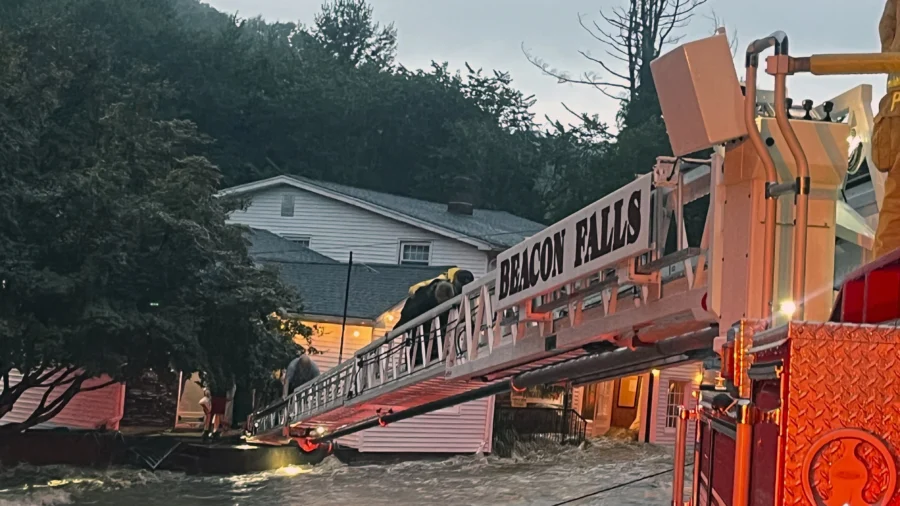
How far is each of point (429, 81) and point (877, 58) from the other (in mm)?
47338

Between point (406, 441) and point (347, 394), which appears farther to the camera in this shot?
point (406, 441)

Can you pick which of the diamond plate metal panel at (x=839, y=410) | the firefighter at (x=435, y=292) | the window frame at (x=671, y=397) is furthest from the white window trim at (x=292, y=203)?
the diamond plate metal panel at (x=839, y=410)

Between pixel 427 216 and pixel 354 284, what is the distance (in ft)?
14.1

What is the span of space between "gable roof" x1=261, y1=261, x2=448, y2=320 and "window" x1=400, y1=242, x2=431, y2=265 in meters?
1.86

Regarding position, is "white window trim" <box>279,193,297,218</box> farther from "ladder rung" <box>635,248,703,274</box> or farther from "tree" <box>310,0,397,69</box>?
"tree" <box>310,0,397,69</box>

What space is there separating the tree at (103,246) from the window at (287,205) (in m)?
9.93

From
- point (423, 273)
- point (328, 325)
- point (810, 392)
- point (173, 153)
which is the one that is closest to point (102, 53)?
point (173, 153)

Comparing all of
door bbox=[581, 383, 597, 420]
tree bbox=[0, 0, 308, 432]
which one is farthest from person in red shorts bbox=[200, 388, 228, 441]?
door bbox=[581, 383, 597, 420]

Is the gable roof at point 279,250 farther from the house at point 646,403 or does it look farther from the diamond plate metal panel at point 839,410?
the diamond plate metal panel at point 839,410

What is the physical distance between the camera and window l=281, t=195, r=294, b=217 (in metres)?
27.8

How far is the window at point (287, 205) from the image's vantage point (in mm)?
27766

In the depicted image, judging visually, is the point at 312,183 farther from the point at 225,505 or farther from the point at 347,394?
the point at 347,394

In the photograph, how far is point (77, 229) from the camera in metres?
14.9

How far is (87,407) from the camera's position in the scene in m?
19.6
